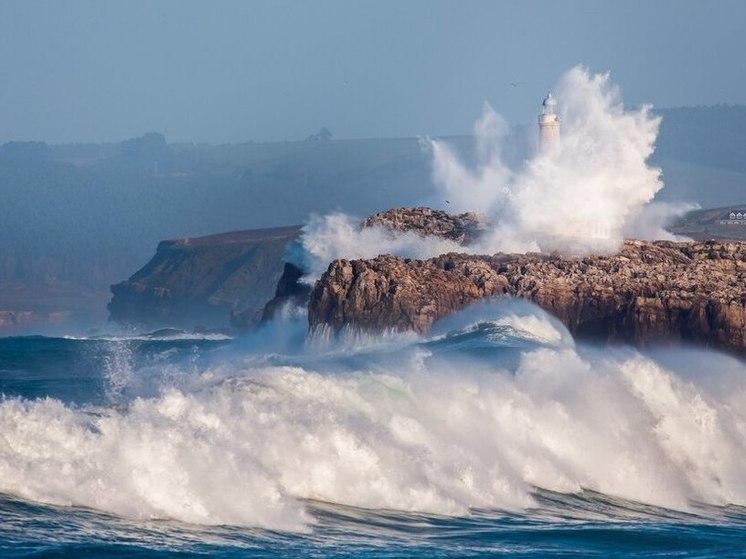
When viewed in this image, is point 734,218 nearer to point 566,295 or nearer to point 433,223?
point 433,223

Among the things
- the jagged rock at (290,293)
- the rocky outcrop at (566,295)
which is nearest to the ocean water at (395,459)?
the rocky outcrop at (566,295)

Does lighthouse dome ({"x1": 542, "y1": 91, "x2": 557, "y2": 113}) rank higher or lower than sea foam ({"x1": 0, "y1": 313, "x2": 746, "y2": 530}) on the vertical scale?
higher

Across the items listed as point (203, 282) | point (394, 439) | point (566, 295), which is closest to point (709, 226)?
point (203, 282)

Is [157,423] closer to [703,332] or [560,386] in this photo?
[560,386]

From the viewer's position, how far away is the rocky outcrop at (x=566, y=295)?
42666 millimetres

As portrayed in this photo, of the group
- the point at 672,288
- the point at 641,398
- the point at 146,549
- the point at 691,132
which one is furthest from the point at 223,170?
the point at 146,549

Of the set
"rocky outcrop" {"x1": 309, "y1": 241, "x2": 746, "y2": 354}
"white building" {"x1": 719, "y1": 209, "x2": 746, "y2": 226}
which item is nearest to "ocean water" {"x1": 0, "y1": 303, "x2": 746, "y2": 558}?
"rocky outcrop" {"x1": 309, "y1": 241, "x2": 746, "y2": 354}

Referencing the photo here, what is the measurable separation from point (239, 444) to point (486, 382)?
7.44 meters

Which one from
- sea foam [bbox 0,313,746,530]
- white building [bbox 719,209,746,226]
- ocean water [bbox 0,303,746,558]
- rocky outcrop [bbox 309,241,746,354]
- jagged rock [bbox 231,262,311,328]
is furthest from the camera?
white building [bbox 719,209,746,226]

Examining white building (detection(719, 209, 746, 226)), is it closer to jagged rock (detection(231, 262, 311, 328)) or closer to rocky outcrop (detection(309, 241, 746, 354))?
jagged rock (detection(231, 262, 311, 328))

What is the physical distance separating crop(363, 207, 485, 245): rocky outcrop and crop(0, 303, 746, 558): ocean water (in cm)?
1689

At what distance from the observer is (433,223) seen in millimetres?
55844

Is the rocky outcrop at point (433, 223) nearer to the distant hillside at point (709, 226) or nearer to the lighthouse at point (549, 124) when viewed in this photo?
the lighthouse at point (549, 124)

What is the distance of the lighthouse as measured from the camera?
192ft
